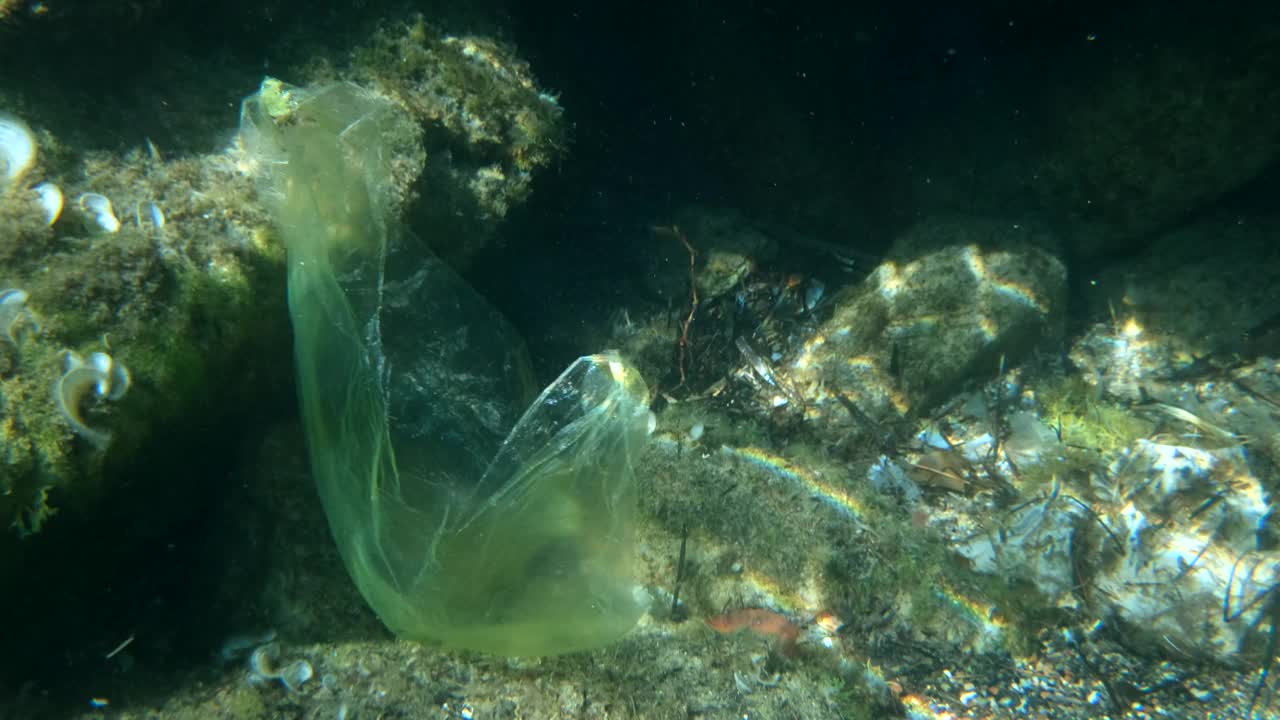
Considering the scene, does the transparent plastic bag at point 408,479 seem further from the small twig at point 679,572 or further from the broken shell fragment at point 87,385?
the broken shell fragment at point 87,385

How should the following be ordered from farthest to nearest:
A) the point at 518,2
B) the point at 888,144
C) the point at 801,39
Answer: the point at 888,144, the point at 801,39, the point at 518,2

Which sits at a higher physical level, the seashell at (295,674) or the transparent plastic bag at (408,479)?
the transparent plastic bag at (408,479)

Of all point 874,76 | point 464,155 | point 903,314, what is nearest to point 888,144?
point 874,76

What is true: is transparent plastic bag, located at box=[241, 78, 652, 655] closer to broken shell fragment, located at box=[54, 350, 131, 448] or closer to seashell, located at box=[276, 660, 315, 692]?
seashell, located at box=[276, 660, 315, 692]

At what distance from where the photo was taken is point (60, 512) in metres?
2.09

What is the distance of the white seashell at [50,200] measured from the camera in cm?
218

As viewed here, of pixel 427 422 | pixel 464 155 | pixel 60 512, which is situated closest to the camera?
pixel 60 512

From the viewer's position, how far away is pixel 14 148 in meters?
2.34

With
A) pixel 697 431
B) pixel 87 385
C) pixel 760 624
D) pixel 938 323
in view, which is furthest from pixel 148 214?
pixel 938 323

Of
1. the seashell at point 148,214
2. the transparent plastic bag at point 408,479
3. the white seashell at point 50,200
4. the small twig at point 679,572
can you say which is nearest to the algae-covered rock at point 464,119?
the transparent plastic bag at point 408,479

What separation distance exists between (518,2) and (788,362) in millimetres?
3656

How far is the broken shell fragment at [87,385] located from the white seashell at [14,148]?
87 centimetres

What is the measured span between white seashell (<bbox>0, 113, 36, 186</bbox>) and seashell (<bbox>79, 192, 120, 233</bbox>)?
24cm

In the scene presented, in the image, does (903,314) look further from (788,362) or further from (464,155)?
(464,155)
